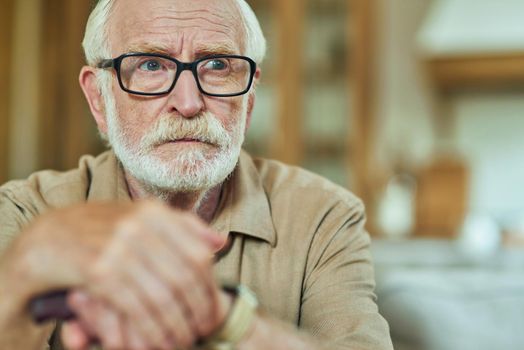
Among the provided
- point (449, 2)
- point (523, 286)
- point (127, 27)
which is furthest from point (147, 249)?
point (449, 2)

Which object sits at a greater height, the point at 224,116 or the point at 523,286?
the point at 224,116

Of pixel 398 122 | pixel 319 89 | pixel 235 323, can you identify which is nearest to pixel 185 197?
pixel 235 323

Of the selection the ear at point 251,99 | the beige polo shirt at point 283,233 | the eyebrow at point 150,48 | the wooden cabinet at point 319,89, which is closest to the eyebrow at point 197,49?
the eyebrow at point 150,48

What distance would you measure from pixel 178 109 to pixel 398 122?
4760 mm

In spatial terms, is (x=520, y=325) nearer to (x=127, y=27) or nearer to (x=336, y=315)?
(x=336, y=315)

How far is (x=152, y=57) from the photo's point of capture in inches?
46.6

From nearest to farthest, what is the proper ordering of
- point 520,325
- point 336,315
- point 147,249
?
point 147,249, point 336,315, point 520,325

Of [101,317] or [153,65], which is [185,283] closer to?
[101,317]

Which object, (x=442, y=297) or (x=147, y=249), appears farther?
(x=442, y=297)

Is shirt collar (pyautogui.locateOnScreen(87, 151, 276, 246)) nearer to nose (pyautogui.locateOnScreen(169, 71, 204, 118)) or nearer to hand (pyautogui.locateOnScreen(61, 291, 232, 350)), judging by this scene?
nose (pyautogui.locateOnScreen(169, 71, 204, 118))

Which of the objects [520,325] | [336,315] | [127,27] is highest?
[127,27]

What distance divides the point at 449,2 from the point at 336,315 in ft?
17.6

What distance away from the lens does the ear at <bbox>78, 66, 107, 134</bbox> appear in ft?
4.36

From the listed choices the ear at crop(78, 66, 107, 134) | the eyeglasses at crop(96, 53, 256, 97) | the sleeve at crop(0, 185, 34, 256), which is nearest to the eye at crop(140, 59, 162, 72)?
the eyeglasses at crop(96, 53, 256, 97)
